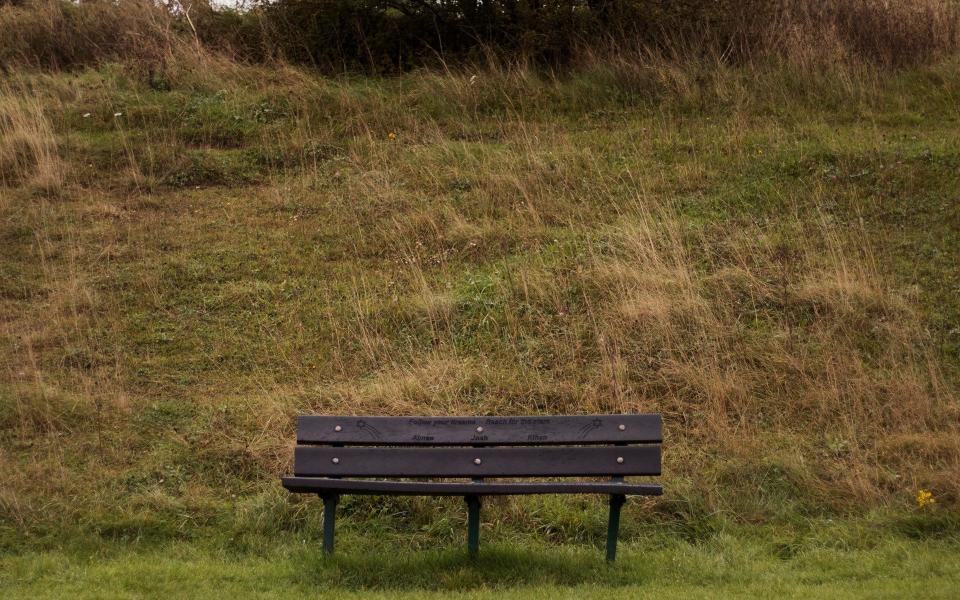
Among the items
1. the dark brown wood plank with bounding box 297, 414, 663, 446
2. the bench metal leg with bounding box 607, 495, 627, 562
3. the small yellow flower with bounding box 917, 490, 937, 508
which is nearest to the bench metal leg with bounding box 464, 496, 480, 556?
the dark brown wood plank with bounding box 297, 414, 663, 446

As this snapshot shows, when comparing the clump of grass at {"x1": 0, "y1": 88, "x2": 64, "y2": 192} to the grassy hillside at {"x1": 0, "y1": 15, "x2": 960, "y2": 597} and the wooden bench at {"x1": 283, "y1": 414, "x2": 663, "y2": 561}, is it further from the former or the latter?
the wooden bench at {"x1": 283, "y1": 414, "x2": 663, "y2": 561}

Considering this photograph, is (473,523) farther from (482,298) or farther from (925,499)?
(482,298)

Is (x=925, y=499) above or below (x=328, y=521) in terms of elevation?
below

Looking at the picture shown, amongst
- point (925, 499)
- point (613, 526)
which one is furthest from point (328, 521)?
point (925, 499)

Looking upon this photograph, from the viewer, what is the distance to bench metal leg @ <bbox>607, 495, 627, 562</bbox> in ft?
19.0

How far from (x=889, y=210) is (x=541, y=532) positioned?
552 cm

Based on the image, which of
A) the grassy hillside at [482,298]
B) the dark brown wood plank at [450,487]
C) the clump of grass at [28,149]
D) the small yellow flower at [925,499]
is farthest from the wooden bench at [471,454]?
the clump of grass at [28,149]

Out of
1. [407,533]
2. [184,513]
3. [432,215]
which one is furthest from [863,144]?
[184,513]

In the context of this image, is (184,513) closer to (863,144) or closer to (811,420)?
(811,420)

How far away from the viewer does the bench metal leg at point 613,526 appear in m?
5.80

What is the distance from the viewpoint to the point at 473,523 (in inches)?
233

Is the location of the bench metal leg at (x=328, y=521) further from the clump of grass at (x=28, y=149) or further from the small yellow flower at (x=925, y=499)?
the clump of grass at (x=28, y=149)

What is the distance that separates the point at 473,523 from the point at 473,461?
366 mm

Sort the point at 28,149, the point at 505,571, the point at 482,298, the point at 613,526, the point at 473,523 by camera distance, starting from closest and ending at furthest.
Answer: the point at 505,571, the point at 613,526, the point at 473,523, the point at 482,298, the point at 28,149
